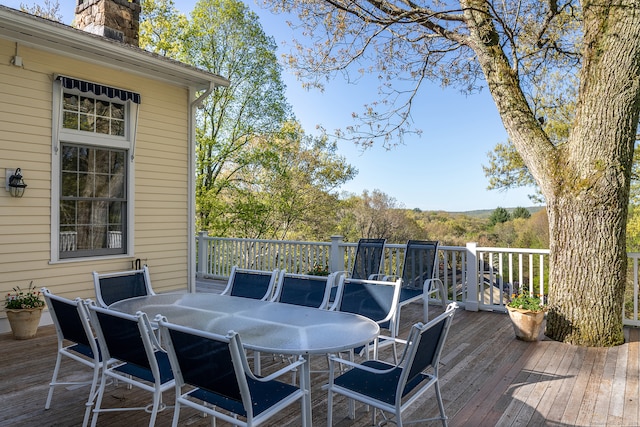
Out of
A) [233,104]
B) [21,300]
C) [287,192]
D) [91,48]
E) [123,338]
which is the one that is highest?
[233,104]

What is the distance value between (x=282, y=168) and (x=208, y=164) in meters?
2.51

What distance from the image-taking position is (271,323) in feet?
8.60

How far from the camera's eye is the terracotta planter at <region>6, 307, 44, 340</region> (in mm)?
4348

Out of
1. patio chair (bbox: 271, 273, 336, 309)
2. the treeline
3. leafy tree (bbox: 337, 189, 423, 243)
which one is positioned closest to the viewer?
patio chair (bbox: 271, 273, 336, 309)

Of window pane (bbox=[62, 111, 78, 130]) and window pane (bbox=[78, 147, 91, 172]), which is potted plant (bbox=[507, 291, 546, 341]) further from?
window pane (bbox=[62, 111, 78, 130])

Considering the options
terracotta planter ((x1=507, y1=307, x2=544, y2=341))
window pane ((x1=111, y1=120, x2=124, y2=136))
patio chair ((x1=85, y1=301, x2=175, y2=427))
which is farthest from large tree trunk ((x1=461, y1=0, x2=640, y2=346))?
window pane ((x1=111, y1=120, x2=124, y2=136))

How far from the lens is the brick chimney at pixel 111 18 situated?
5.83m

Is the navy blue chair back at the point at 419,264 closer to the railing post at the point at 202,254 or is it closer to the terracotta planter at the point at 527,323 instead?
the terracotta planter at the point at 527,323

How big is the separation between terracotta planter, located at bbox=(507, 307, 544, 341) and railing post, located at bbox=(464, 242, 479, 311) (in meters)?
1.26

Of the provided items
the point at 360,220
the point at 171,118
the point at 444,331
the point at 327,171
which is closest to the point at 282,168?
the point at 327,171

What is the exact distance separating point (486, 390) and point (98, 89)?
216 inches

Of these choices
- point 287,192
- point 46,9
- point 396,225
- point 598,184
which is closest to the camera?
point 598,184

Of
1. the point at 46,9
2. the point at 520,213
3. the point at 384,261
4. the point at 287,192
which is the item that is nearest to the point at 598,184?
the point at 384,261

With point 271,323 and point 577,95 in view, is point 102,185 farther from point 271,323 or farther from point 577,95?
point 577,95
